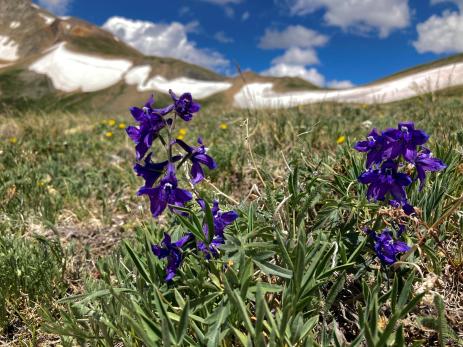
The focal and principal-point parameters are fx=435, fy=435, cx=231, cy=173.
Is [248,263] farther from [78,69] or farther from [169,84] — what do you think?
[78,69]

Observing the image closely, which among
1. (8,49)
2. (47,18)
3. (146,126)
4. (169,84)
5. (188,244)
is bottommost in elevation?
(188,244)

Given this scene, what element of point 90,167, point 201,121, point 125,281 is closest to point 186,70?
point 201,121

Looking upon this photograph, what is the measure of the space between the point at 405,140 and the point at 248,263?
1.01m

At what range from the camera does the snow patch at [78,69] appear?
52.6m

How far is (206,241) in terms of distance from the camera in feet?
7.11

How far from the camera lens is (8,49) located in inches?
3127

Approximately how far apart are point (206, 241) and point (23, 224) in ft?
10.0

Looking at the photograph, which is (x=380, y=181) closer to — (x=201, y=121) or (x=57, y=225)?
(x=57, y=225)

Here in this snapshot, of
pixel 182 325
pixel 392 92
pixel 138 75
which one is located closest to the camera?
pixel 182 325

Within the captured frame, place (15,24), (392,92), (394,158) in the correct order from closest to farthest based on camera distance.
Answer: (394,158) < (392,92) < (15,24)

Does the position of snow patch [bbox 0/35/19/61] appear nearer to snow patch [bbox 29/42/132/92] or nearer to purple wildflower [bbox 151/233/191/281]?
snow patch [bbox 29/42/132/92]

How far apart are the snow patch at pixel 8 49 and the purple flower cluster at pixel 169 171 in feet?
284

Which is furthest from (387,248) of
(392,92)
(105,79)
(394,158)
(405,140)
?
(105,79)

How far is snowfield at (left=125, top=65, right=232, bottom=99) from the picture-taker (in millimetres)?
46031
